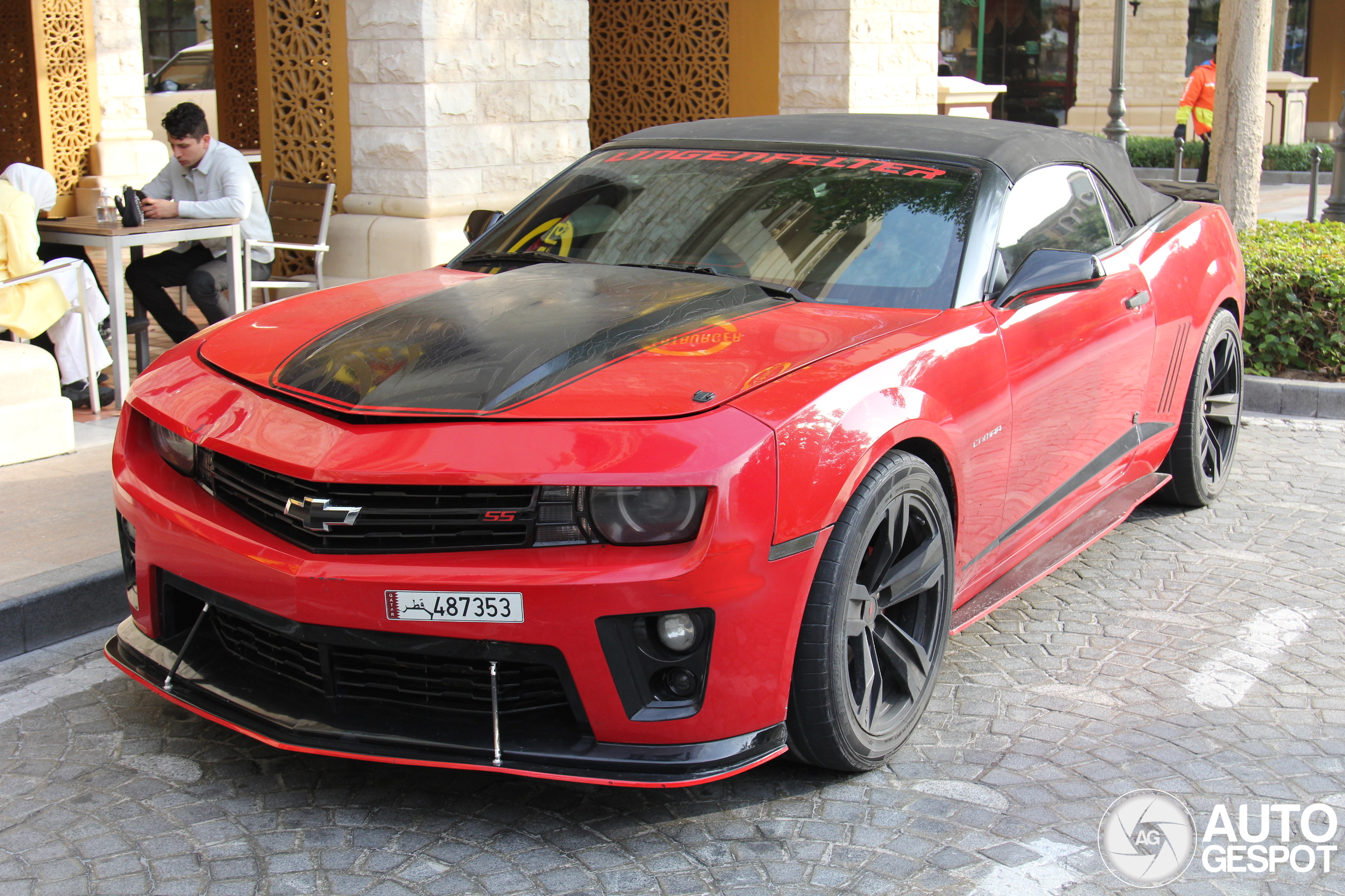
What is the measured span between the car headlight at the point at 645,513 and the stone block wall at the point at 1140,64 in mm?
24812

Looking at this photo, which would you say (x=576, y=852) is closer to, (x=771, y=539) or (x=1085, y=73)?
(x=771, y=539)

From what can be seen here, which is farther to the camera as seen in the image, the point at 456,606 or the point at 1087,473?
the point at 1087,473

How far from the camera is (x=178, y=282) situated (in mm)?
7918

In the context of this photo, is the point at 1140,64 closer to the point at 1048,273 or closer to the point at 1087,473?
the point at 1087,473

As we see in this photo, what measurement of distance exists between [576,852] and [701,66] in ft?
35.0

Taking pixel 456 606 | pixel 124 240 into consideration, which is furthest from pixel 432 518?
pixel 124 240

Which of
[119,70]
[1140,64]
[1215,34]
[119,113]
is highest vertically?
[1215,34]

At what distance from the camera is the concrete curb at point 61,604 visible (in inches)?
168

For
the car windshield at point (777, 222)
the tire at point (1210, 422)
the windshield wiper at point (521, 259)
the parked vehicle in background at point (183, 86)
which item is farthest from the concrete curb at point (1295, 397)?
the parked vehicle in background at point (183, 86)

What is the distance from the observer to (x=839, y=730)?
3.17 m

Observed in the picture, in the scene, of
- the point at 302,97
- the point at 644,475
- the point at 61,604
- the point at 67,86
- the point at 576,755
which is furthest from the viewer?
the point at 67,86

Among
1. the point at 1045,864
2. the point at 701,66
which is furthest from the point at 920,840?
the point at 701,66

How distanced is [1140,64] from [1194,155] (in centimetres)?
512

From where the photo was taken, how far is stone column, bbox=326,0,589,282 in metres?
9.05
